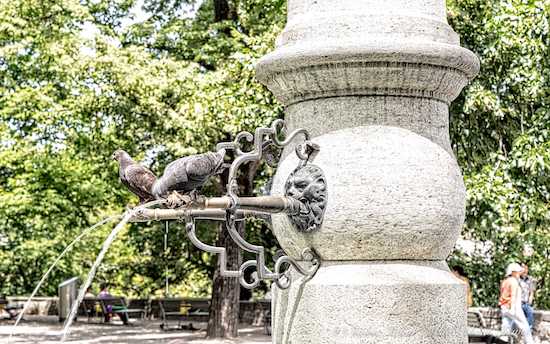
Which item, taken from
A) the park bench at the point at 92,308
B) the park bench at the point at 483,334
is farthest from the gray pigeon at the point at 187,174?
the park bench at the point at 92,308

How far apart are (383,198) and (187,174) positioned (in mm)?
768

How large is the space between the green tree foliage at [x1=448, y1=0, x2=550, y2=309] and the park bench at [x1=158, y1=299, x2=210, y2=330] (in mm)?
10134

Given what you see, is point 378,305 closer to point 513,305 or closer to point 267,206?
point 267,206

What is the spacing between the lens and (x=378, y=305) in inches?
147

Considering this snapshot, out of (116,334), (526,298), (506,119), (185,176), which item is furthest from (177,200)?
(116,334)

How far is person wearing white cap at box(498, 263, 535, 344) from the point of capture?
1366 centimetres

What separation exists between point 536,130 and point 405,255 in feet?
32.8

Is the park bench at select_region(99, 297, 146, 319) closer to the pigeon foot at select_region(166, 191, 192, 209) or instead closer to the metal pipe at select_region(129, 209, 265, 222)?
the metal pipe at select_region(129, 209, 265, 222)

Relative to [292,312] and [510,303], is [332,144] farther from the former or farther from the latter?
[510,303]

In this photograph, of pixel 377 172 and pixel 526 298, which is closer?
pixel 377 172

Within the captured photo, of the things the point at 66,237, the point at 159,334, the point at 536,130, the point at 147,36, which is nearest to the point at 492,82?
the point at 536,130

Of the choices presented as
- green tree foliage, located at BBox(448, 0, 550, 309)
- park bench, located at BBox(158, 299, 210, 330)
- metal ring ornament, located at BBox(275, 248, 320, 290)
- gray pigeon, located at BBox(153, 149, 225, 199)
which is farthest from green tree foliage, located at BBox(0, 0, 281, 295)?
gray pigeon, located at BBox(153, 149, 225, 199)

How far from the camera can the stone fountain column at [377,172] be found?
12.4 ft

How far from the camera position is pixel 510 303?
1386 centimetres
